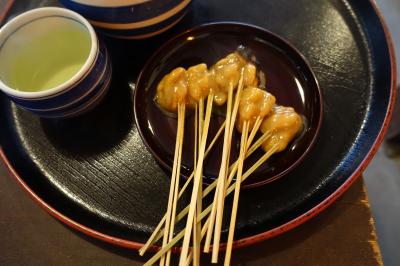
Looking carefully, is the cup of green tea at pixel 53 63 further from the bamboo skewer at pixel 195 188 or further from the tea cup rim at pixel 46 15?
the bamboo skewer at pixel 195 188

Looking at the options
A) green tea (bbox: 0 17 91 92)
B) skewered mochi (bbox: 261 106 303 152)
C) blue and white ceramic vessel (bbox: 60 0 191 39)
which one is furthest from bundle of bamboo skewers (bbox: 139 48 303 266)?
green tea (bbox: 0 17 91 92)

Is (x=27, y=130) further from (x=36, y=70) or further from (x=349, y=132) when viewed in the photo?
(x=349, y=132)

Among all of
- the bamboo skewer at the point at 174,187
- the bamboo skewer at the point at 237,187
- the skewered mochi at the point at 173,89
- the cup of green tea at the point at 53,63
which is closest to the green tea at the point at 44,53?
the cup of green tea at the point at 53,63

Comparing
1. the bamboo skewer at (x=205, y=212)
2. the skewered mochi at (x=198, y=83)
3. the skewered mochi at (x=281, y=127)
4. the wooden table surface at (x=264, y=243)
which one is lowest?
the wooden table surface at (x=264, y=243)

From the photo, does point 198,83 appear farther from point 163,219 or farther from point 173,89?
point 163,219

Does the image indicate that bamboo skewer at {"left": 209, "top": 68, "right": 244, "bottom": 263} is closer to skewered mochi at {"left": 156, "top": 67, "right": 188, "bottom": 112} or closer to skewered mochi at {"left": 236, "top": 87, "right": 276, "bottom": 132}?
skewered mochi at {"left": 236, "top": 87, "right": 276, "bottom": 132}

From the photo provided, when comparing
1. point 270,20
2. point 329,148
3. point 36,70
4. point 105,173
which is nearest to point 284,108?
point 329,148
